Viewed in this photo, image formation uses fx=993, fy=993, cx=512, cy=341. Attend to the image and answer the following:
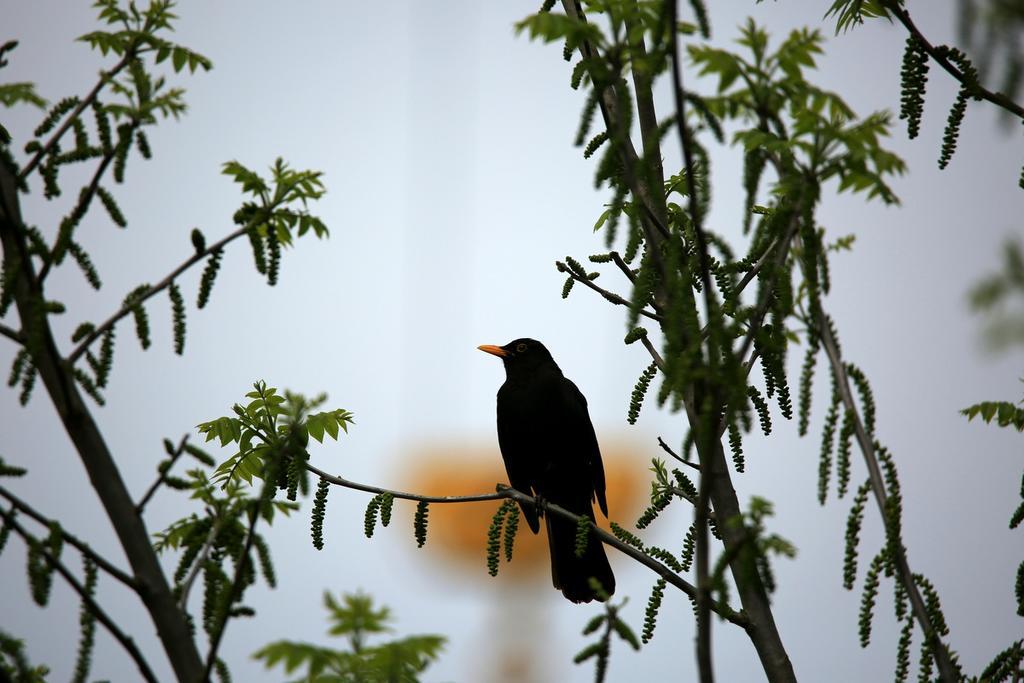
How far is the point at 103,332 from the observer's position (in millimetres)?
2074

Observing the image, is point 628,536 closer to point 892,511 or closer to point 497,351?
point 892,511

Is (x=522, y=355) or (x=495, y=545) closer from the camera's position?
(x=495, y=545)

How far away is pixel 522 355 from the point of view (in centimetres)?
662

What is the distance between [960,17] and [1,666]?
2342mm

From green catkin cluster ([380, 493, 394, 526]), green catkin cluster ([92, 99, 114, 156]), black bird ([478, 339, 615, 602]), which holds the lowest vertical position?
green catkin cluster ([380, 493, 394, 526])

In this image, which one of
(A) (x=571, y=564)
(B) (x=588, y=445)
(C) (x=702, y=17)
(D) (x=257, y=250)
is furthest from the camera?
(B) (x=588, y=445)

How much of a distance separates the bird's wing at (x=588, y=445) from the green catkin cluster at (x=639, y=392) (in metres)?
2.98

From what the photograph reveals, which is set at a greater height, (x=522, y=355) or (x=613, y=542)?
(x=522, y=355)

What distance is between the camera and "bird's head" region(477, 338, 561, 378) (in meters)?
6.53

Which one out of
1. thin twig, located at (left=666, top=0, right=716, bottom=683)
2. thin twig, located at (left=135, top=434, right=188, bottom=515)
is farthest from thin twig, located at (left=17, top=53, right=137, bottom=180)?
thin twig, located at (left=666, top=0, right=716, bottom=683)

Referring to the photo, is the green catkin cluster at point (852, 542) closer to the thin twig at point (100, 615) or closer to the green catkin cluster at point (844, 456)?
the green catkin cluster at point (844, 456)

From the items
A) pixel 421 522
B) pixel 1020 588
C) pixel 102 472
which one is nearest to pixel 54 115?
pixel 102 472

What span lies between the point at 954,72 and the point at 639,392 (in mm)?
1176

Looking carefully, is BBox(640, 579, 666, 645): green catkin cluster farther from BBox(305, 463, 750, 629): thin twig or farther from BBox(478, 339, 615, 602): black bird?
BBox(478, 339, 615, 602): black bird
